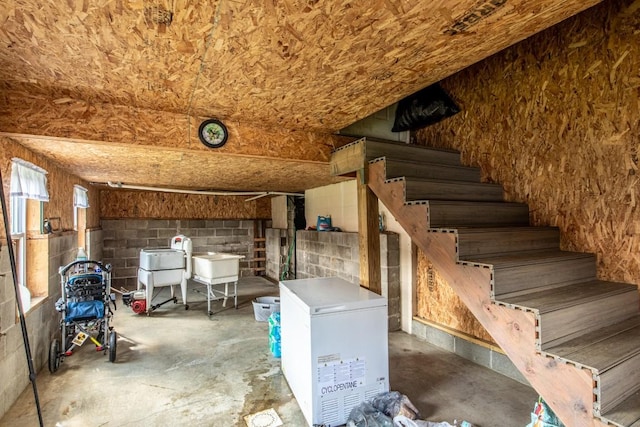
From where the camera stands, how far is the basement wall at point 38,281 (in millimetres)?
2338

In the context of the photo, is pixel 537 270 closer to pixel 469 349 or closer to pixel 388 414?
pixel 388 414

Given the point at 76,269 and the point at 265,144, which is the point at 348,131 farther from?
the point at 76,269

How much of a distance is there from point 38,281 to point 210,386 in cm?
207

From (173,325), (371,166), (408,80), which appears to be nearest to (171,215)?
(173,325)

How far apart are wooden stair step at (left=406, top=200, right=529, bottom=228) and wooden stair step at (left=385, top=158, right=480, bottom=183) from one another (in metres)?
0.44

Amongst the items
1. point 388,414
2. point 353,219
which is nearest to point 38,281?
point 388,414

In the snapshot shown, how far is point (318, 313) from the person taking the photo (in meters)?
2.20

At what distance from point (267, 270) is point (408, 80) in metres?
6.81

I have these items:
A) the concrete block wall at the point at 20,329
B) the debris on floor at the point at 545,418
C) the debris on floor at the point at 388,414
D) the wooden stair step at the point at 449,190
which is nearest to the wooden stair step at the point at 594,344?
the debris on floor at the point at 545,418

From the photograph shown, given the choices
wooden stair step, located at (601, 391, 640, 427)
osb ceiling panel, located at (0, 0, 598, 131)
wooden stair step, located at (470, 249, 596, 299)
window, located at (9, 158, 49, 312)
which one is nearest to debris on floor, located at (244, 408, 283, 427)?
wooden stair step, located at (470, 249, 596, 299)

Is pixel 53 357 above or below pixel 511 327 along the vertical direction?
below

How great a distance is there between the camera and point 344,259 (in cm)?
491

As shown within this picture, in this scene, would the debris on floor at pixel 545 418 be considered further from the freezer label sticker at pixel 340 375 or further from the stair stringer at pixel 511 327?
the freezer label sticker at pixel 340 375

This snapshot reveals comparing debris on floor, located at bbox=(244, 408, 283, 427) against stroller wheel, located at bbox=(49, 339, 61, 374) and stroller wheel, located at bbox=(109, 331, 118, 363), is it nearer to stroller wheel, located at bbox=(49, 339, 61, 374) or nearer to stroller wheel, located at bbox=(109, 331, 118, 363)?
stroller wheel, located at bbox=(109, 331, 118, 363)
